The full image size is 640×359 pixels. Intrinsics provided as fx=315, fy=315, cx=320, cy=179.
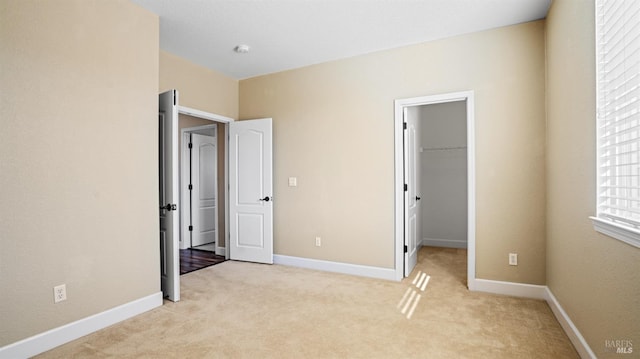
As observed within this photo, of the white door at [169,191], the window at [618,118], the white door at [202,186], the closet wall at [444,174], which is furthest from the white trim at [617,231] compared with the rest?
the white door at [202,186]

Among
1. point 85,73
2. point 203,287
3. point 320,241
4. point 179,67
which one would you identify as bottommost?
point 203,287

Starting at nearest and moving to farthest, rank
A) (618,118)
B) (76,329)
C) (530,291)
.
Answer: (618,118)
(76,329)
(530,291)

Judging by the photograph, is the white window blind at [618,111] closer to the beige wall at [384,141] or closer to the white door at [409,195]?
the beige wall at [384,141]

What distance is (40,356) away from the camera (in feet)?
7.06

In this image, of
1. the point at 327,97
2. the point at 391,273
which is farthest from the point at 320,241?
the point at 327,97

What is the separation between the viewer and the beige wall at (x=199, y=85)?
12.7 feet

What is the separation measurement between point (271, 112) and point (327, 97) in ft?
3.06

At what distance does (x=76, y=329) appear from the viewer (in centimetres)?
240

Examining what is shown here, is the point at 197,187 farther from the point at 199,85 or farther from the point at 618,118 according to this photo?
the point at 618,118

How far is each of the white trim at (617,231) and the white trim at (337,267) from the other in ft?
7.47

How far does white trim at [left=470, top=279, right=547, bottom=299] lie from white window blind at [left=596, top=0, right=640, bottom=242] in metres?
1.64

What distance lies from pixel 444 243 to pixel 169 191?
15.1 ft

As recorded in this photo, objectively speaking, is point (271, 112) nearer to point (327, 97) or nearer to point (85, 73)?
point (327, 97)

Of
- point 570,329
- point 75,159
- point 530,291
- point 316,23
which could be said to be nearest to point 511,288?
point 530,291
